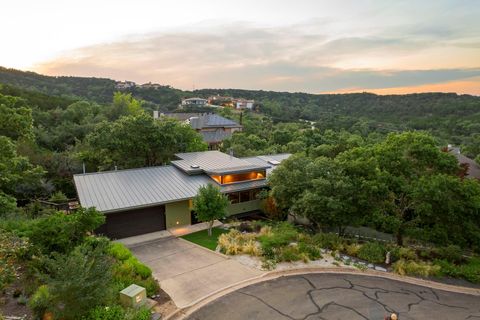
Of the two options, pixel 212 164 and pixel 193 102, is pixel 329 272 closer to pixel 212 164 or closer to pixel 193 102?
pixel 212 164

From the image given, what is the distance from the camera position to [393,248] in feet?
58.2

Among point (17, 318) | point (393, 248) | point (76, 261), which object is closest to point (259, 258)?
point (393, 248)

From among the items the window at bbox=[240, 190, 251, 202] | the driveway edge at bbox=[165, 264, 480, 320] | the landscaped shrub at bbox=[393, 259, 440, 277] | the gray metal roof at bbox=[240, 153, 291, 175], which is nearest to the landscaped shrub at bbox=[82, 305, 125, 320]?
the driveway edge at bbox=[165, 264, 480, 320]

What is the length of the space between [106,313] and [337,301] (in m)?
9.25

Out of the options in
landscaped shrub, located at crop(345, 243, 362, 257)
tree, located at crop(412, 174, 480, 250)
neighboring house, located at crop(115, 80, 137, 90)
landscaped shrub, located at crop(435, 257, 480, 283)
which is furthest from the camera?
neighboring house, located at crop(115, 80, 137, 90)

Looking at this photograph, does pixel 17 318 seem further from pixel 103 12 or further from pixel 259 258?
pixel 103 12

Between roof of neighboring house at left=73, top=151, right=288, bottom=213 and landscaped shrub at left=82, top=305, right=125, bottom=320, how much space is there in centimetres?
888

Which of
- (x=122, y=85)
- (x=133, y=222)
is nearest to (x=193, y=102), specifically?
(x=122, y=85)

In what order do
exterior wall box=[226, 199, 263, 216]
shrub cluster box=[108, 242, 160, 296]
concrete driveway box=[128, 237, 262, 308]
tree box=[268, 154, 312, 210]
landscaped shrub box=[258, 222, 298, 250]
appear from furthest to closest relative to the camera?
1. exterior wall box=[226, 199, 263, 216]
2. tree box=[268, 154, 312, 210]
3. landscaped shrub box=[258, 222, 298, 250]
4. concrete driveway box=[128, 237, 262, 308]
5. shrub cluster box=[108, 242, 160, 296]

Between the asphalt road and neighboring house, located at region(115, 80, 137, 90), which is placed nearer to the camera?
the asphalt road

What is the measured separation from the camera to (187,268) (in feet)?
51.3

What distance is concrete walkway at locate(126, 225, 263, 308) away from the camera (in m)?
13.4

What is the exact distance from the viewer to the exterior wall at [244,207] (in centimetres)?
2498

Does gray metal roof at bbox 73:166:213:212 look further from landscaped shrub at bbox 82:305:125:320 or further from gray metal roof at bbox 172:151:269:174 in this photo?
landscaped shrub at bbox 82:305:125:320
